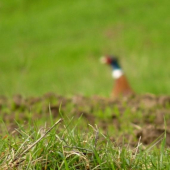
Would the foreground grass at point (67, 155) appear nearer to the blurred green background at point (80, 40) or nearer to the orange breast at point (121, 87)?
the orange breast at point (121, 87)

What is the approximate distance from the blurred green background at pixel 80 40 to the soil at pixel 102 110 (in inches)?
241

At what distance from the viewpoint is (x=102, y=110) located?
5527 mm

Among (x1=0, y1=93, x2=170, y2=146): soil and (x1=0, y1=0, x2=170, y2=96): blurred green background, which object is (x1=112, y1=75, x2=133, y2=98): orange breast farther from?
(x1=0, y1=0, x2=170, y2=96): blurred green background

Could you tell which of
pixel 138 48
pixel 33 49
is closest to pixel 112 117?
pixel 138 48

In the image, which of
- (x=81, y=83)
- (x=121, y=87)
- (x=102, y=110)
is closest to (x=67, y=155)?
(x=102, y=110)

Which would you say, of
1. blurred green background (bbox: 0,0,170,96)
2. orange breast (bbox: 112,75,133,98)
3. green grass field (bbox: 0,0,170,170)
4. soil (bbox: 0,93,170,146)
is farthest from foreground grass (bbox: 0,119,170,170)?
blurred green background (bbox: 0,0,170,96)

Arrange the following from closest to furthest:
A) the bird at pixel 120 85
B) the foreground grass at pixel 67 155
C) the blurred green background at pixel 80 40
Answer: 1. the foreground grass at pixel 67 155
2. the bird at pixel 120 85
3. the blurred green background at pixel 80 40

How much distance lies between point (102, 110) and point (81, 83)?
663cm

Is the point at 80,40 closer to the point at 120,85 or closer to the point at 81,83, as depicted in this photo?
the point at 81,83

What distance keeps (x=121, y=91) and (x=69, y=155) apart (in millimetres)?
4831

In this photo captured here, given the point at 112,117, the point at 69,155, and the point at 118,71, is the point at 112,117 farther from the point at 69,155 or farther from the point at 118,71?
the point at 118,71

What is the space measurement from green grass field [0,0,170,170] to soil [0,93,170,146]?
0.01m

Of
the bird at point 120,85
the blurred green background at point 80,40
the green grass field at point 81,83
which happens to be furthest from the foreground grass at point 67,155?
the blurred green background at point 80,40

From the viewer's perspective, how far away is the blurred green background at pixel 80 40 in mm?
14477
